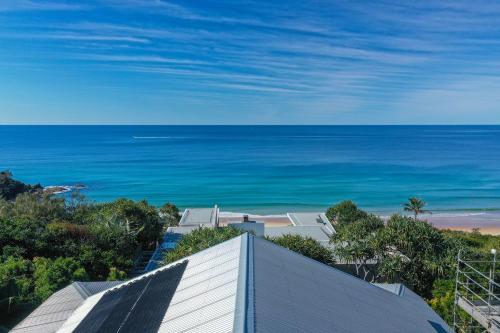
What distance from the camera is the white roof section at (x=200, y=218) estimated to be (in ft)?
118

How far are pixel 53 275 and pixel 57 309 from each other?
674cm

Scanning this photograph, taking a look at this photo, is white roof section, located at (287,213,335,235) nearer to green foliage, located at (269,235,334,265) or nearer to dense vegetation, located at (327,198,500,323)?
dense vegetation, located at (327,198,500,323)

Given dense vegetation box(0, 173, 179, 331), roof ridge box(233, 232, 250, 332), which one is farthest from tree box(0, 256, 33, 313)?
roof ridge box(233, 232, 250, 332)

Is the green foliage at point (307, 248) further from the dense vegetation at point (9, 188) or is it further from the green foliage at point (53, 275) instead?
the dense vegetation at point (9, 188)

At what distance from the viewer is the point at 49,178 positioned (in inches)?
3442

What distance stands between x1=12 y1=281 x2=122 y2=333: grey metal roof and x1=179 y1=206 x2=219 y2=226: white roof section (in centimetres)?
2033

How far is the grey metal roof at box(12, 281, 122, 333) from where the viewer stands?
11.3 m

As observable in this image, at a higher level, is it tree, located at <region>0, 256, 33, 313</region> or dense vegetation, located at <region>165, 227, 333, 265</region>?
dense vegetation, located at <region>165, 227, 333, 265</region>

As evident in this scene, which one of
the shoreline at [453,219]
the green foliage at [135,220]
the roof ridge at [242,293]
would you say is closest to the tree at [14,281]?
the green foliage at [135,220]

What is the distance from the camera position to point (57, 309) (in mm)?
12492

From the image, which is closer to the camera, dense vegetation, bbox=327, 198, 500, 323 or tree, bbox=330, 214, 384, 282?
dense vegetation, bbox=327, 198, 500, 323

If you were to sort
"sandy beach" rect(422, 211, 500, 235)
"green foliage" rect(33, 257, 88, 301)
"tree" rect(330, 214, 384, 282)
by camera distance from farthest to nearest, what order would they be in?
"sandy beach" rect(422, 211, 500, 235), "tree" rect(330, 214, 384, 282), "green foliage" rect(33, 257, 88, 301)

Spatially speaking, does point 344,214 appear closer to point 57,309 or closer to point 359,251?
point 359,251

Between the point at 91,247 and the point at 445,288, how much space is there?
2085cm
